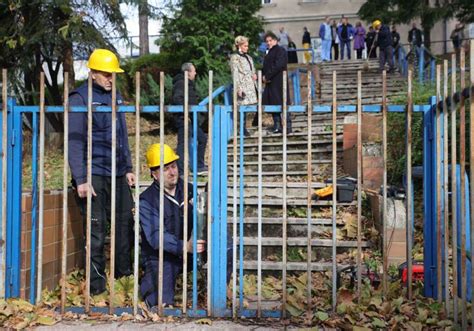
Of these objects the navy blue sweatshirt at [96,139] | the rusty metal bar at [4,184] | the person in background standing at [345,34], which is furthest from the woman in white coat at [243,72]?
the person in background standing at [345,34]

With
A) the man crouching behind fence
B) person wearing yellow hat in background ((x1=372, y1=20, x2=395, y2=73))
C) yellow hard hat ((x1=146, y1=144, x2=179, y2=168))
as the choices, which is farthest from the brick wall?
person wearing yellow hat in background ((x1=372, y1=20, x2=395, y2=73))

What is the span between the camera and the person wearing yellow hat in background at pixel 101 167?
486 cm

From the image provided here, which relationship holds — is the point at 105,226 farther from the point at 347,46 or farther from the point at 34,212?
the point at 347,46

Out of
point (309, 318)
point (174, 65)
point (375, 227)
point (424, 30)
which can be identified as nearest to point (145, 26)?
point (174, 65)

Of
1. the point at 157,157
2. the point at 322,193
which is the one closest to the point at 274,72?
the point at 322,193

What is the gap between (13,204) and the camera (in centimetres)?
468

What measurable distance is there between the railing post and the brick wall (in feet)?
0.16

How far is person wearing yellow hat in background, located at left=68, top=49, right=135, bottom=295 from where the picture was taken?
486 centimetres

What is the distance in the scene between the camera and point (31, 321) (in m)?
4.41

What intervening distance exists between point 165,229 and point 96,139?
991 mm

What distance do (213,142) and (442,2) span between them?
58.1 feet

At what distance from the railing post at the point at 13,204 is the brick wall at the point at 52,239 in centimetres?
5

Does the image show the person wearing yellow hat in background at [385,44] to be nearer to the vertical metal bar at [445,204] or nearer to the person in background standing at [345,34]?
the person in background standing at [345,34]

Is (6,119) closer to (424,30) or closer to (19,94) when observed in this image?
(19,94)
